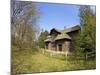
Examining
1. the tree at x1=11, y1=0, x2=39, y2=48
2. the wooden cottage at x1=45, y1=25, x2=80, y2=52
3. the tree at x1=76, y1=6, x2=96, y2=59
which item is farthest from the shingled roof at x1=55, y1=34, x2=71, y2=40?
the tree at x1=11, y1=0, x2=39, y2=48

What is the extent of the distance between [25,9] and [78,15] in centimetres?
75

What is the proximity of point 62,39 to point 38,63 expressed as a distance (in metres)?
0.46

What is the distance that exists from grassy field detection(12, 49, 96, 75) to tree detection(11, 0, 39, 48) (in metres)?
0.12

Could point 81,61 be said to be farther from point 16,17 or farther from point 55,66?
point 16,17

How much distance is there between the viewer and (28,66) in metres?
2.52

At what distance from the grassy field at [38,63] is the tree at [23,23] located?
0.12m

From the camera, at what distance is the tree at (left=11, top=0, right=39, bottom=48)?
8.03 ft

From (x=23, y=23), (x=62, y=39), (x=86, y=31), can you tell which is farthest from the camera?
(x=86, y=31)

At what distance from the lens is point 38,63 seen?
101 inches

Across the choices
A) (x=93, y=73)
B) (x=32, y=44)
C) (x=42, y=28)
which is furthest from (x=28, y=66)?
(x=93, y=73)

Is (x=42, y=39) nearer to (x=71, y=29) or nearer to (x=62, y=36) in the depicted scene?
(x=62, y=36)

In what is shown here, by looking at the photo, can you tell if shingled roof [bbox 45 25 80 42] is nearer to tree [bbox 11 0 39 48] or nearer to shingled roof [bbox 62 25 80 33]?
shingled roof [bbox 62 25 80 33]

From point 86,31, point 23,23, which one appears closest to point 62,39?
point 86,31

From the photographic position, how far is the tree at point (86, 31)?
9.09ft
